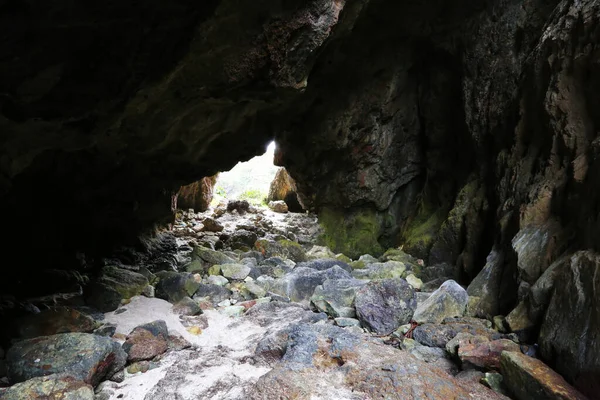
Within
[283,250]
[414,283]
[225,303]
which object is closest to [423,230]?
[414,283]

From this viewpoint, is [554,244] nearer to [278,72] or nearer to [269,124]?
[278,72]

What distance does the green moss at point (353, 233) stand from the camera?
9719mm

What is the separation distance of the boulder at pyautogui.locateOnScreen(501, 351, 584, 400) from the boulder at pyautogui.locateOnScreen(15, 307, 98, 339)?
12.7ft

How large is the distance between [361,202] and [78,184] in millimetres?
6719

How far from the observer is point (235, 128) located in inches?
274

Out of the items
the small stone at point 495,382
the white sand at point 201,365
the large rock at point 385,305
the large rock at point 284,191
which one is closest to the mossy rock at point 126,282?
the white sand at point 201,365

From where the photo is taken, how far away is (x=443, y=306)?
13.2 feet

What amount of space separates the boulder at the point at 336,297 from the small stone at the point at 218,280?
1754mm

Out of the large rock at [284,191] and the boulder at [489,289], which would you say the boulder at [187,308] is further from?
the large rock at [284,191]

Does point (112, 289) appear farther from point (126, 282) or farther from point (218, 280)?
point (218, 280)

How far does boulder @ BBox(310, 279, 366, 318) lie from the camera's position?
425cm

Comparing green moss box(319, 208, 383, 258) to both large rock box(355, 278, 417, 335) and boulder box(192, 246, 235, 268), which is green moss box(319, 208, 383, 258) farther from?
large rock box(355, 278, 417, 335)

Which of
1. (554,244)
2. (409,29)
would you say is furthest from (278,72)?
(409,29)

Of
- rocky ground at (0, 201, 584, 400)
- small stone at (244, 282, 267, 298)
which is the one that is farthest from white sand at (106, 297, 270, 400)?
small stone at (244, 282, 267, 298)
